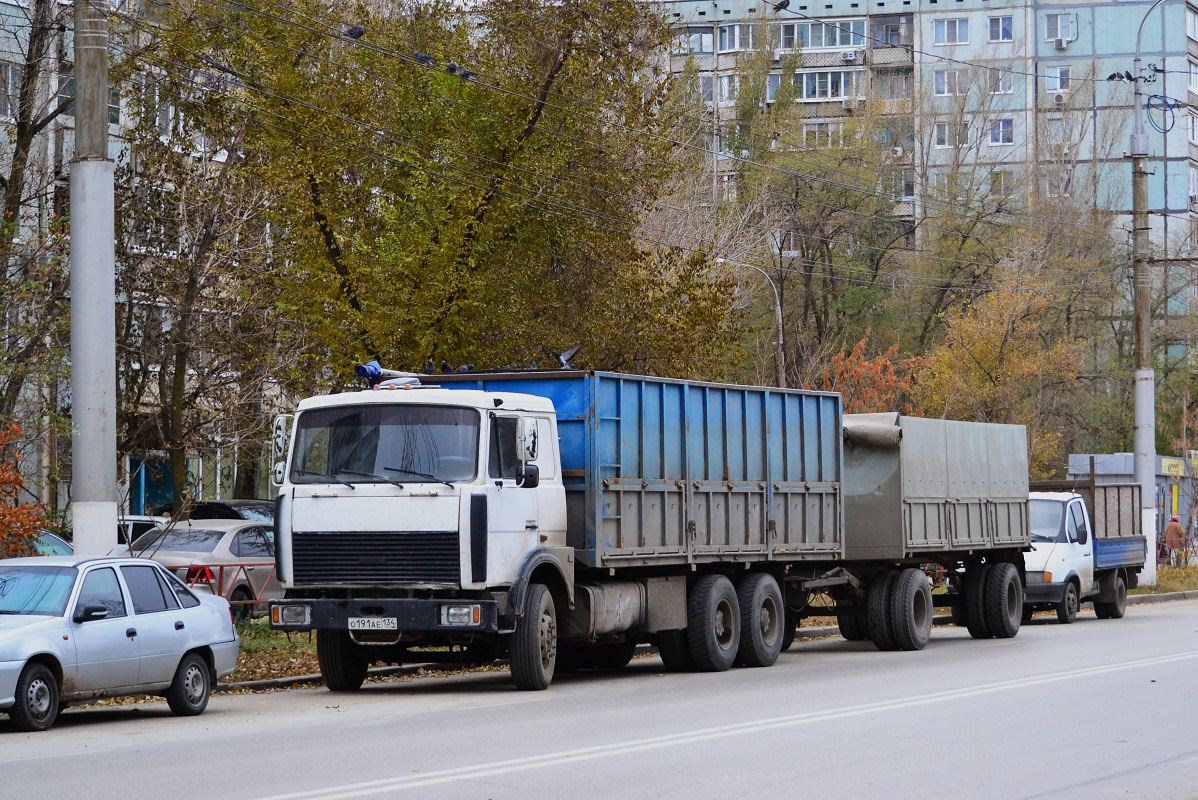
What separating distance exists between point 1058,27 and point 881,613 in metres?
59.8

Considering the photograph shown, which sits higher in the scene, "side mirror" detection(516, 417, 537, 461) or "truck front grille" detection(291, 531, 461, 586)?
"side mirror" detection(516, 417, 537, 461)

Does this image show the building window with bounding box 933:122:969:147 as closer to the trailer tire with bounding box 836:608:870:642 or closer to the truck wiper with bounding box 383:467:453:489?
the trailer tire with bounding box 836:608:870:642

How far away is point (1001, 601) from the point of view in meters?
24.5

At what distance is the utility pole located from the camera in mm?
16578

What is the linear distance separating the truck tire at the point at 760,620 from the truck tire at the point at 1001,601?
17.9 feet

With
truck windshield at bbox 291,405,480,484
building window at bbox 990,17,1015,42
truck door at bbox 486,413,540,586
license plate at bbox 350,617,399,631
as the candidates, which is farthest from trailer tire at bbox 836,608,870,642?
building window at bbox 990,17,1015,42

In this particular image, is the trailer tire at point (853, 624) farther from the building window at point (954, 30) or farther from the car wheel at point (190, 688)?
the building window at point (954, 30)

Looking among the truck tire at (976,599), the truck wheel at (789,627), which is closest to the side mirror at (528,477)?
the truck wheel at (789,627)

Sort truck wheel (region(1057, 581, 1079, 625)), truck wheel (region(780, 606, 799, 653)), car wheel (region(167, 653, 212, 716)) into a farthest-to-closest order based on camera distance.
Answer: truck wheel (region(1057, 581, 1079, 625)) < truck wheel (region(780, 606, 799, 653)) < car wheel (region(167, 653, 212, 716))

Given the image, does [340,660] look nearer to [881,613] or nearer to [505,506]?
[505,506]

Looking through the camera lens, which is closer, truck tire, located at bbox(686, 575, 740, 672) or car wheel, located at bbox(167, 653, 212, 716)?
car wheel, located at bbox(167, 653, 212, 716)

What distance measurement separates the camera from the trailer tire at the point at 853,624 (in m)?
22.7

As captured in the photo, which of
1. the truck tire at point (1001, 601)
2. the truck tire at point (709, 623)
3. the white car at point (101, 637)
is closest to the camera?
the white car at point (101, 637)

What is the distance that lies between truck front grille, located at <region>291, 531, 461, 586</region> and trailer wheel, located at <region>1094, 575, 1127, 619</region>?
1715 centimetres
